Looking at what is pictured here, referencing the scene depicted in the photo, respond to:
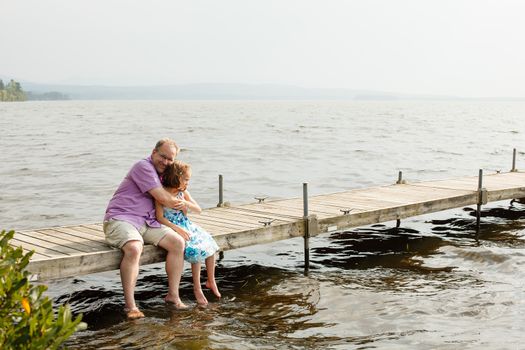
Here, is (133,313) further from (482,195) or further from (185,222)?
(482,195)

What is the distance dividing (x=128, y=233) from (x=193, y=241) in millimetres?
865

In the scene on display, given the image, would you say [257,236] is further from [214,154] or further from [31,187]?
[214,154]

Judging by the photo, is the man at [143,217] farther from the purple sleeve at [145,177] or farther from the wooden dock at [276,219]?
the wooden dock at [276,219]

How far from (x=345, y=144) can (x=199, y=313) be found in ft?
121

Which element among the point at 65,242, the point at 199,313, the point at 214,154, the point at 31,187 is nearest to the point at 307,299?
the point at 199,313

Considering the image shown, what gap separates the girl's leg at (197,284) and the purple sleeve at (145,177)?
1198 millimetres

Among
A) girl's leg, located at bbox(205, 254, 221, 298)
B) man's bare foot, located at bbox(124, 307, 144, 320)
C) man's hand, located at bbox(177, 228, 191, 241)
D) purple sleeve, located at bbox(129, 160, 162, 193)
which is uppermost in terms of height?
purple sleeve, located at bbox(129, 160, 162, 193)

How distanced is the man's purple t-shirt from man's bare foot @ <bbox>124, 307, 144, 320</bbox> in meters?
1.02

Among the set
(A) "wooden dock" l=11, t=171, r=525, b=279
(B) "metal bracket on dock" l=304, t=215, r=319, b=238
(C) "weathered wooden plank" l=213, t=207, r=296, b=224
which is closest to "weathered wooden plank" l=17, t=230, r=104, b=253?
(A) "wooden dock" l=11, t=171, r=525, b=279

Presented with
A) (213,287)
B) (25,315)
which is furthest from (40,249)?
(25,315)

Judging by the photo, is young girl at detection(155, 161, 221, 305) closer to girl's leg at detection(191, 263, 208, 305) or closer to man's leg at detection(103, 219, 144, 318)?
girl's leg at detection(191, 263, 208, 305)

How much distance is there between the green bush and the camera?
2.74 m

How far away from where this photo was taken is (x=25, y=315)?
2.86m

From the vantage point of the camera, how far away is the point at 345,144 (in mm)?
44219
